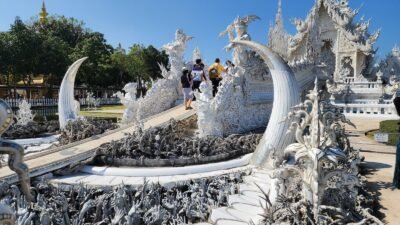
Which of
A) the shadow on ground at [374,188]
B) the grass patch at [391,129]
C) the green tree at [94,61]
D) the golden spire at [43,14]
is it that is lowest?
the shadow on ground at [374,188]

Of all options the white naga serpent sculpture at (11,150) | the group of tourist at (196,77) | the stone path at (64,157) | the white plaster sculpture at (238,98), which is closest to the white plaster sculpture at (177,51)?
the group of tourist at (196,77)

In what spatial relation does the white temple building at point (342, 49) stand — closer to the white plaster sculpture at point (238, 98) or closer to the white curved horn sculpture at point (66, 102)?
the white plaster sculpture at point (238, 98)

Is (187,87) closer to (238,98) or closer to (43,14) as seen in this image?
(238,98)

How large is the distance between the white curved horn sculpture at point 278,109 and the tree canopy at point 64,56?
24.8 metres

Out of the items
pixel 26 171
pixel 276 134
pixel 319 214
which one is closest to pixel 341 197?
pixel 319 214

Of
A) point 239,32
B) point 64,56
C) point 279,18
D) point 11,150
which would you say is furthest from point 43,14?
point 11,150

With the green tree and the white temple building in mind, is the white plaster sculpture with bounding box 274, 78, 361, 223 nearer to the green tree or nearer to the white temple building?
the white temple building

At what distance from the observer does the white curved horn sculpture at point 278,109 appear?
717cm

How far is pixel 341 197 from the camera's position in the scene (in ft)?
14.0

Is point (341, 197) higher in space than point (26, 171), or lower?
lower

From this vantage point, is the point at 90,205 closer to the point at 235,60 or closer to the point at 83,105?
the point at 235,60

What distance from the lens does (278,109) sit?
7.47m

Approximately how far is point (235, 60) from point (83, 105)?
73.0 ft

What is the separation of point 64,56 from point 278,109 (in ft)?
88.5
